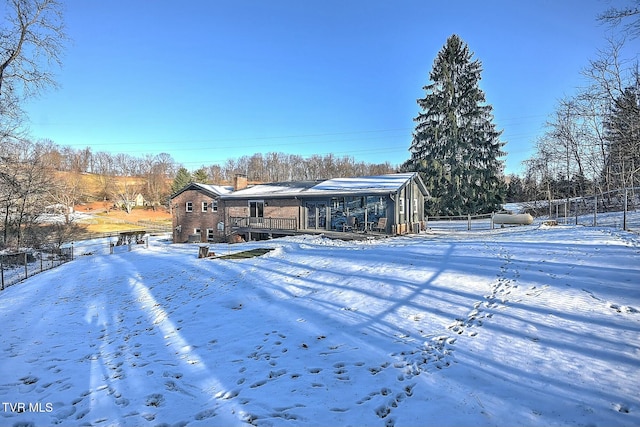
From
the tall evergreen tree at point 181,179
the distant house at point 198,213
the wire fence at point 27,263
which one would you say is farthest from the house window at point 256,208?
the tall evergreen tree at point 181,179

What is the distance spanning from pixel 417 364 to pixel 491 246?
9.45m

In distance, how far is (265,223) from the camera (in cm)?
2550

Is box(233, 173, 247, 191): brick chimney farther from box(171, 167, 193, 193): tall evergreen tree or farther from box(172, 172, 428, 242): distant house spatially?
box(171, 167, 193, 193): tall evergreen tree

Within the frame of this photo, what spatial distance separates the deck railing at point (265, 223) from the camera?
2409 centimetres

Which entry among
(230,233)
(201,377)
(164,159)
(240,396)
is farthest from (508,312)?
(164,159)

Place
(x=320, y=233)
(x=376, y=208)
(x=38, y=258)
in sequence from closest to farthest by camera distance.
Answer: (x=320, y=233)
(x=376, y=208)
(x=38, y=258)

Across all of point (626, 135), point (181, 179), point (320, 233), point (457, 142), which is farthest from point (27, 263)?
point (181, 179)

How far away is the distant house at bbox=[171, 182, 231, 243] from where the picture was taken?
101ft

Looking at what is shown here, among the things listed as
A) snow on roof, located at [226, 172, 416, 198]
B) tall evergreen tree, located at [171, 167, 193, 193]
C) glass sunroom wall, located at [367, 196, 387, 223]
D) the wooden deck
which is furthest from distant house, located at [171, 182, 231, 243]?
tall evergreen tree, located at [171, 167, 193, 193]

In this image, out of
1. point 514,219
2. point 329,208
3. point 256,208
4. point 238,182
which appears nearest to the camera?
point 514,219

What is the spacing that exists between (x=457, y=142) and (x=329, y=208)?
1997cm

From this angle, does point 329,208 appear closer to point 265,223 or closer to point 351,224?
point 351,224

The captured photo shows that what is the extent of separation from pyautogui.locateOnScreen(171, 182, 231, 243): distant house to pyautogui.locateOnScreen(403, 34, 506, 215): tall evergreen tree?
21829mm

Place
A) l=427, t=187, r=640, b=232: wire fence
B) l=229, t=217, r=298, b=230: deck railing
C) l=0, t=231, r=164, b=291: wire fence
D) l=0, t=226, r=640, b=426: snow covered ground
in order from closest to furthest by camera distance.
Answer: l=0, t=226, r=640, b=426: snow covered ground < l=0, t=231, r=164, b=291: wire fence < l=427, t=187, r=640, b=232: wire fence < l=229, t=217, r=298, b=230: deck railing
